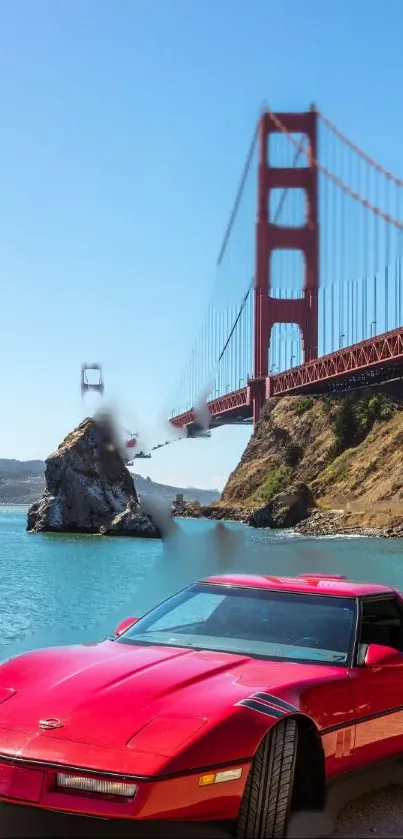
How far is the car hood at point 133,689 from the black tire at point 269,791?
0.20 m

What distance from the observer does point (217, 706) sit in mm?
3877

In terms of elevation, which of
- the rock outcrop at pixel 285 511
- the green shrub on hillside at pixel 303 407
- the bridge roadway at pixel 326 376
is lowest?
the rock outcrop at pixel 285 511

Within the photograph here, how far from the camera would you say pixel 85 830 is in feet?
11.7

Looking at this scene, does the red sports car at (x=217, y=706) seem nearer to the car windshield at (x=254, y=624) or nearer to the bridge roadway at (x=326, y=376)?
the car windshield at (x=254, y=624)

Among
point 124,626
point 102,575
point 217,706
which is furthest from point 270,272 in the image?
point 217,706

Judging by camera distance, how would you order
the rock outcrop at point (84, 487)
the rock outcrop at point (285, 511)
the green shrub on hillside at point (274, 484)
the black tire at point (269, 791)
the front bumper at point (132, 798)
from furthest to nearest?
the green shrub on hillside at point (274, 484) < the rock outcrop at point (285, 511) < the rock outcrop at point (84, 487) < the black tire at point (269, 791) < the front bumper at point (132, 798)

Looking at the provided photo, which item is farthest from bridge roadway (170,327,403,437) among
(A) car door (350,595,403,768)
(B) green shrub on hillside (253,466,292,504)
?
(A) car door (350,595,403,768)

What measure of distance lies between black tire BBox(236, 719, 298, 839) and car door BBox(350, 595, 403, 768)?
0.75m

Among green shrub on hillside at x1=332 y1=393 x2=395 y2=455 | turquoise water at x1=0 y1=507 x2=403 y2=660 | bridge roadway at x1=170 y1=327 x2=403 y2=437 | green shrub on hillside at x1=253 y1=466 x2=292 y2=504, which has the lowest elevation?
turquoise water at x1=0 y1=507 x2=403 y2=660

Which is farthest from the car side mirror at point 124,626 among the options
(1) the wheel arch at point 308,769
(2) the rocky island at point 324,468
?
(2) the rocky island at point 324,468

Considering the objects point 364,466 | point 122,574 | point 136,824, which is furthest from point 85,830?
point 364,466

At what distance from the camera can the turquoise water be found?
1664 centimetres

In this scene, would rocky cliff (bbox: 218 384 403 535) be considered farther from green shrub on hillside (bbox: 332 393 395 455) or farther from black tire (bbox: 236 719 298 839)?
black tire (bbox: 236 719 298 839)

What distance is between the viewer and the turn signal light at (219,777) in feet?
11.9
